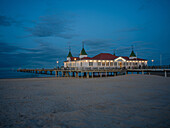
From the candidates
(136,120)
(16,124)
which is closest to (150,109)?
(136,120)

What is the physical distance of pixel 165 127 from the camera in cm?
478

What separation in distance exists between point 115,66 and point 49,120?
41698 millimetres

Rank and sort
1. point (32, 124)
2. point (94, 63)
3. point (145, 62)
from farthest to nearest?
point (145, 62)
point (94, 63)
point (32, 124)

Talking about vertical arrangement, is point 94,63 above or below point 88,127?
above

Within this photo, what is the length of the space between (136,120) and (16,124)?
4.85m

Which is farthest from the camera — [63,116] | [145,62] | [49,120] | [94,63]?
[145,62]

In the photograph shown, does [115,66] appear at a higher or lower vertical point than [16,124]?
higher

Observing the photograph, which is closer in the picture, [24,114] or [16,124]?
[16,124]

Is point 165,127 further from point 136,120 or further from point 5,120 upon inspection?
point 5,120

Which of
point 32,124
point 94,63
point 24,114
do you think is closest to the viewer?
point 32,124

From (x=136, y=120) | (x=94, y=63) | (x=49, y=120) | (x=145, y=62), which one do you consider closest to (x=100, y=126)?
(x=136, y=120)

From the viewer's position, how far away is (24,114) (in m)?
6.57

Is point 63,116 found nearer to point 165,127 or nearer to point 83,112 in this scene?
point 83,112

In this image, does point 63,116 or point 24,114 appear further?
point 24,114
